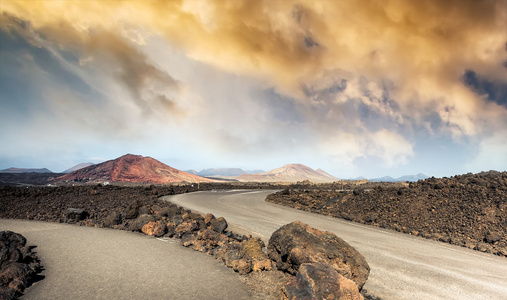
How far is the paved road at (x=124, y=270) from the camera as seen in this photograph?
4.27m

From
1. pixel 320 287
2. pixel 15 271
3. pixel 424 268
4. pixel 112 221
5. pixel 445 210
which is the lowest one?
pixel 424 268

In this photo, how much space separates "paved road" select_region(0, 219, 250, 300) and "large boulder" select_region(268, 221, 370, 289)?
4.08 ft

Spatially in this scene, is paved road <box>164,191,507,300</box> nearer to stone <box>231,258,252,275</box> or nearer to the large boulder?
the large boulder

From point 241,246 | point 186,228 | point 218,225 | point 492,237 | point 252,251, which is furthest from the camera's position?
point 492,237

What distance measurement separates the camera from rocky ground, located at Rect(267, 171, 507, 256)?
1041 cm

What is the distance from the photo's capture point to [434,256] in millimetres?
7844

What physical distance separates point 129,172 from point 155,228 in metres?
61.7

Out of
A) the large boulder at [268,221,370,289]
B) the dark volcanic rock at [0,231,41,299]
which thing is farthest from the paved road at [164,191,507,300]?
the dark volcanic rock at [0,231,41,299]

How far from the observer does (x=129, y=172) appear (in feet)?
202

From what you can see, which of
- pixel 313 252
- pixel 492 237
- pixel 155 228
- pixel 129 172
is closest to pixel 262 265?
pixel 313 252

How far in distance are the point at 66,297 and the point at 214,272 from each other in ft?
9.59

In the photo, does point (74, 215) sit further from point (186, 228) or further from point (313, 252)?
point (313, 252)

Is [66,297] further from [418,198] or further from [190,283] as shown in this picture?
[418,198]

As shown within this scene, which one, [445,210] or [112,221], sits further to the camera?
[445,210]
